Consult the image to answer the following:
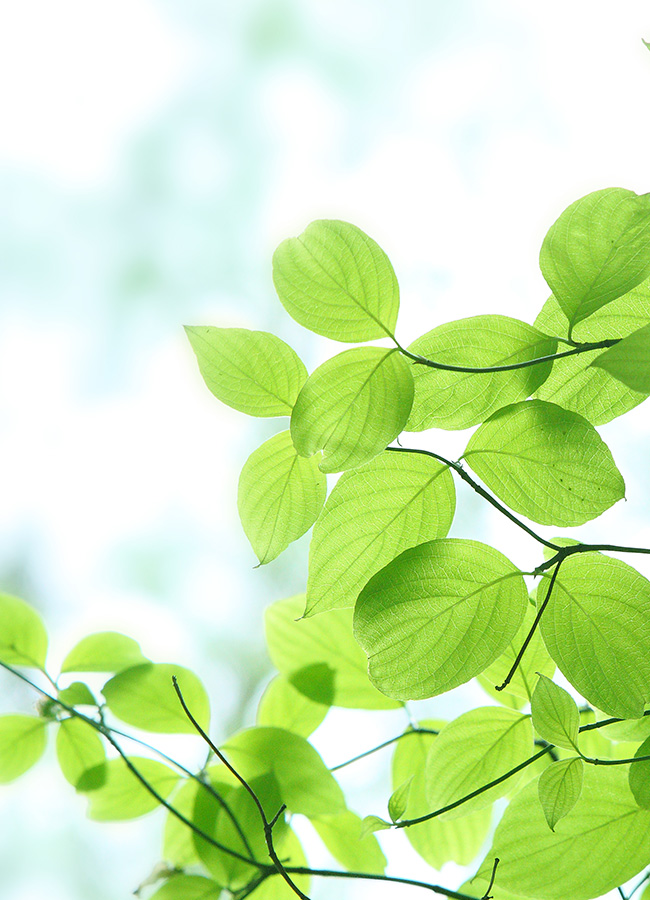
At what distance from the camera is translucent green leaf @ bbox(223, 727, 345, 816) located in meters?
0.30

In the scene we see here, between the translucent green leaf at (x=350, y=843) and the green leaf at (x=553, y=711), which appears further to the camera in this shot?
the translucent green leaf at (x=350, y=843)

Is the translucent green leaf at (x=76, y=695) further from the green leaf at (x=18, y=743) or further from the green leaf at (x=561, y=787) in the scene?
the green leaf at (x=561, y=787)

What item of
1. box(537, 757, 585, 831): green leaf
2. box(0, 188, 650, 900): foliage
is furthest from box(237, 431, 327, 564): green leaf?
box(537, 757, 585, 831): green leaf

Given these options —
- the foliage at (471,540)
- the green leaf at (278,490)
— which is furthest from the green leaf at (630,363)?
the green leaf at (278,490)

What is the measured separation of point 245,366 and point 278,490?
0.04 meters

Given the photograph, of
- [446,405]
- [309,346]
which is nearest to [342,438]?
[446,405]

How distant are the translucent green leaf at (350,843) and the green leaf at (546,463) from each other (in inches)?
7.1

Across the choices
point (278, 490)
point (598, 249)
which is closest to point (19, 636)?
point (278, 490)

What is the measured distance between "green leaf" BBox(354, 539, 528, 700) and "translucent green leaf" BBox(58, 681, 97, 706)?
0.17 meters

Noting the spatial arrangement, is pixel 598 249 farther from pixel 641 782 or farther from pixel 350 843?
pixel 350 843

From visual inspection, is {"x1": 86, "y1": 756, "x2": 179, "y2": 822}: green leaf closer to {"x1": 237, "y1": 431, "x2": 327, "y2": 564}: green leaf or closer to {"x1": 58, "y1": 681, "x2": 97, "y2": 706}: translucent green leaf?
{"x1": 58, "y1": 681, "x2": 97, "y2": 706}: translucent green leaf

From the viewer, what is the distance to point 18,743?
342 mm

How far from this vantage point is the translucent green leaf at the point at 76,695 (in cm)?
33

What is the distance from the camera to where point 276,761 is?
306 millimetres
